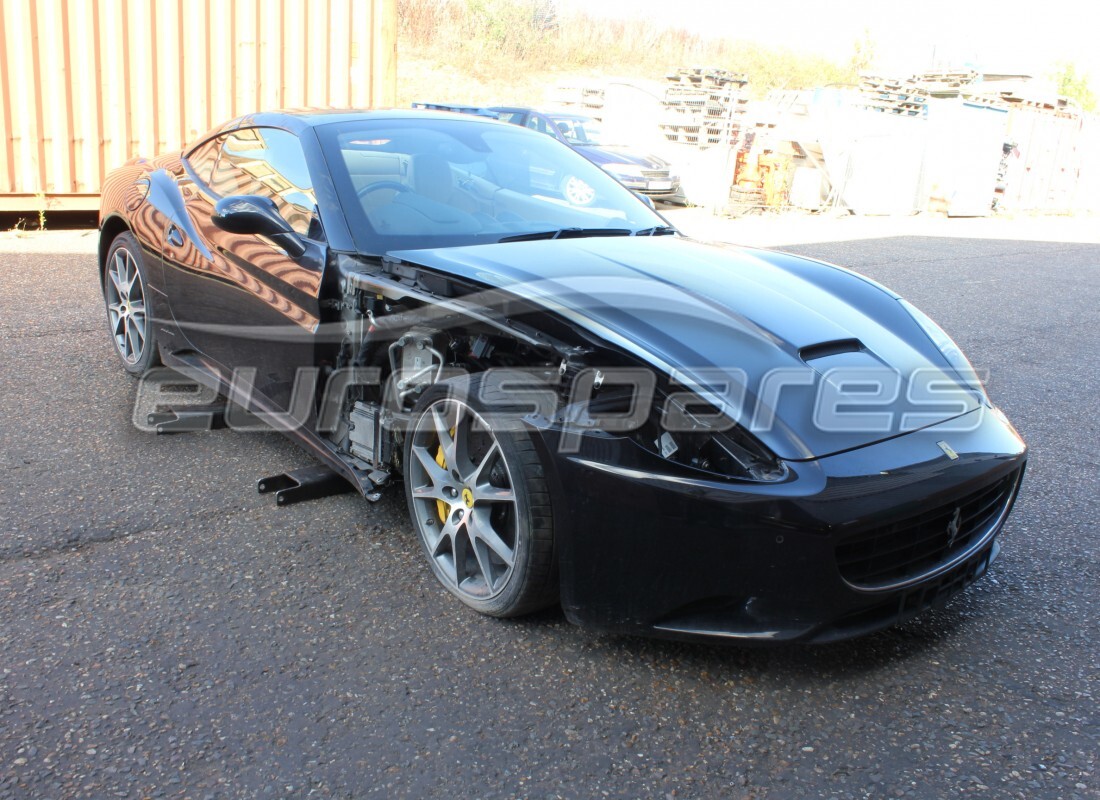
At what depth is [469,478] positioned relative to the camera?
8.80 feet

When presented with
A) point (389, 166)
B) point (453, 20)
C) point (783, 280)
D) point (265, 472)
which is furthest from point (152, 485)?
point (453, 20)

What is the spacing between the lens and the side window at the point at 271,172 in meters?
3.37

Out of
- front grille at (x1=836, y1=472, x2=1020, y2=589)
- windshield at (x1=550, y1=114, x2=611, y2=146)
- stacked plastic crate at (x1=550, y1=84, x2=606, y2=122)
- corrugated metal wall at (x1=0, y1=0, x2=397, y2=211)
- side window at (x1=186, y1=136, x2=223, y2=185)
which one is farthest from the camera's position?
stacked plastic crate at (x1=550, y1=84, x2=606, y2=122)

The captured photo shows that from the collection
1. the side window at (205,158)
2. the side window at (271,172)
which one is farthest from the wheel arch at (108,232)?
the side window at (271,172)

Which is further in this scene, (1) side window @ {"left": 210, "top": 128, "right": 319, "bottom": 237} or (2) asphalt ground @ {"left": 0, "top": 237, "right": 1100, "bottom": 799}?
(1) side window @ {"left": 210, "top": 128, "right": 319, "bottom": 237}

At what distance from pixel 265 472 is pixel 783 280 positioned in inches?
83.7

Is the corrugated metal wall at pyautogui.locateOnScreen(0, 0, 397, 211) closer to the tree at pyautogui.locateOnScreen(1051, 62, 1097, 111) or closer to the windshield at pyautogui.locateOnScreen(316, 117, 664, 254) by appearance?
the windshield at pyautogui.locateOnScreen(316, 117, 664, 254)

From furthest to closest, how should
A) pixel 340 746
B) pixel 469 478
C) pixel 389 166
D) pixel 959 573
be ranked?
pixel 389 166, pixel 469 478, pixel 959 573, pixel 340 746

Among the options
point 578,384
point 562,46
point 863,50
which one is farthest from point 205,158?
point 863,50

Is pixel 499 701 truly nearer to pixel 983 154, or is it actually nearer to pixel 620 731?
pixel 620 731

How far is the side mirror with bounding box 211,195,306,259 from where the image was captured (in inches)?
125

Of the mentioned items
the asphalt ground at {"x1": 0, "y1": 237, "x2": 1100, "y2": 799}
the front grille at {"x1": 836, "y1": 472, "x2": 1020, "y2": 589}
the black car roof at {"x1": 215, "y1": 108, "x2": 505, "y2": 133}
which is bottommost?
the asphalt ground at {"x1": 0, "y1": 237, "x2": 1100, "y2": 799}

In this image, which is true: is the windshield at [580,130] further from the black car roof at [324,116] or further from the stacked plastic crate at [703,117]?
the black car roof at [324,116]

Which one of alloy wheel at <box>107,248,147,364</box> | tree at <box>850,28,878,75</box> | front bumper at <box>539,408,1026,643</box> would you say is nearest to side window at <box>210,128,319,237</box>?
alloy wheel at <box>107,248,147,364</box>
